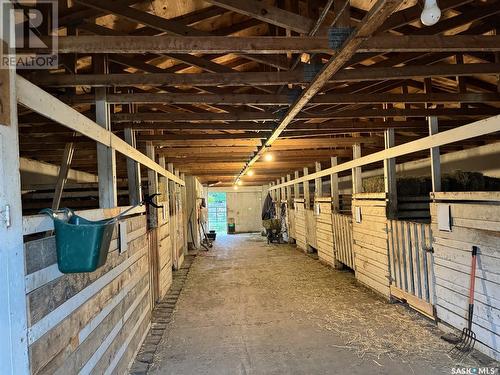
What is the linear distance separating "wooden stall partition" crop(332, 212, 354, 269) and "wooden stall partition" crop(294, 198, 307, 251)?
2.58 m

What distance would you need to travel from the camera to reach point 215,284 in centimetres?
611

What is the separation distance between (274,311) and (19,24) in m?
3.91

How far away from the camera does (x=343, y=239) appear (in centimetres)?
682

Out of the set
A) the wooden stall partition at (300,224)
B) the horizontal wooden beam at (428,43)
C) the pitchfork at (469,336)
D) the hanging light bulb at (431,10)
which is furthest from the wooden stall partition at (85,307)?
the wooden stall partition at (300,224)

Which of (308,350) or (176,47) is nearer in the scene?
(176,47)

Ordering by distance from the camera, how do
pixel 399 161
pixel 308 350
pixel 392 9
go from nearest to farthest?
pixel 392 9, pixel 308 350, pixel 399 161

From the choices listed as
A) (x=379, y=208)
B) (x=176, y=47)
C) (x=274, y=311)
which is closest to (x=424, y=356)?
(x=274, y=311)

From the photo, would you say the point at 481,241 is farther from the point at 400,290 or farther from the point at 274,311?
the point at 274,311

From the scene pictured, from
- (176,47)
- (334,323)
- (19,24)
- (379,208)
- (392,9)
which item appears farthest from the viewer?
(379,208)

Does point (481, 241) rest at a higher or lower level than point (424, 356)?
higher

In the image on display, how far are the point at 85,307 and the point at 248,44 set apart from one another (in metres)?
1.90

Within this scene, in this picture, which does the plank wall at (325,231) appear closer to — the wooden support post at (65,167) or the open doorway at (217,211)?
the wooden support post at (65,167)

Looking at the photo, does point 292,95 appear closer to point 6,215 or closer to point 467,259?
point 467,259

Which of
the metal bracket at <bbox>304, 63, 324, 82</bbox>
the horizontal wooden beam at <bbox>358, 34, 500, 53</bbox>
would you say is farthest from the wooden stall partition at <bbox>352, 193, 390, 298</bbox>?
the horizontal wooden beam at <bbox>358, 34, 500, 53</bbox>
